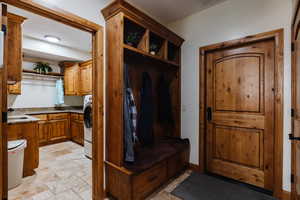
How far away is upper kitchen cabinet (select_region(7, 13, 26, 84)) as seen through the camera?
77.7 inches

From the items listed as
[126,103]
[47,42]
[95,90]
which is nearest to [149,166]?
[126,103]

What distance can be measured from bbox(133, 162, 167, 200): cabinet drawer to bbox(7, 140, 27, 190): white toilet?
1.77 m

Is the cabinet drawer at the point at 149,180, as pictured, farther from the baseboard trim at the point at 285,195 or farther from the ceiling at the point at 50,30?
the ceiling at the point at 50,30

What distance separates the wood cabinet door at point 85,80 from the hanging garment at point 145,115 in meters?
2.44

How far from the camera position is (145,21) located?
6.10 feet

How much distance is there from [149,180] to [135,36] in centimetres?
183

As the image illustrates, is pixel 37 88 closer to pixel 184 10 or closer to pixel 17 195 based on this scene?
pixel 17 195

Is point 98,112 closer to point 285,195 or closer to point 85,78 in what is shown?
point 285,195

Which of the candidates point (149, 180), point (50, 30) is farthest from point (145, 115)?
point (50, 30)

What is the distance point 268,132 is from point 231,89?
709mm

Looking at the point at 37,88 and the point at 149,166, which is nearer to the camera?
the point at 149,166

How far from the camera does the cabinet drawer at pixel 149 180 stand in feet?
5.20

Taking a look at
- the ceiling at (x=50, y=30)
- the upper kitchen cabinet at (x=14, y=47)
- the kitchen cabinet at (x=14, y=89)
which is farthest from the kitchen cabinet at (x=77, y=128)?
the upper kitchen cabinet at (x=14, y=47)

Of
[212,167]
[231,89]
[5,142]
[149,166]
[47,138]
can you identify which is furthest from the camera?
[47,138]
